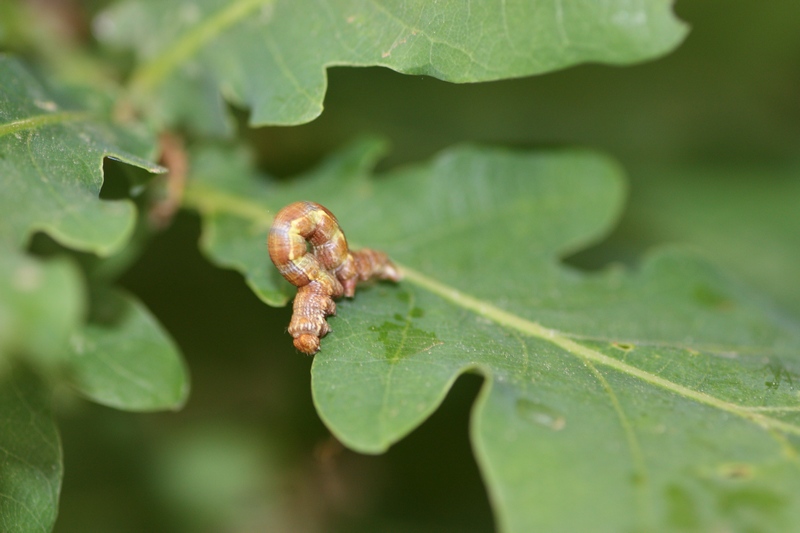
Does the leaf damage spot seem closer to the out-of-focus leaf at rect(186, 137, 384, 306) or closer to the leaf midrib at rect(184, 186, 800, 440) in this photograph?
the leaf midrib at rect(184, 186, 800, 440)

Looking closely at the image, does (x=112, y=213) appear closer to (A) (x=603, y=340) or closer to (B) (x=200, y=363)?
(A) (x=603, y=340)

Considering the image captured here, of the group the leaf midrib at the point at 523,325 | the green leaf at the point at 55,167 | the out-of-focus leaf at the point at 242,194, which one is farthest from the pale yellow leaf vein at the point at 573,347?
the green leaf at the point at 55,167

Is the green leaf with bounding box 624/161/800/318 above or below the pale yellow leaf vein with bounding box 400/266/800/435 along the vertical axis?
below

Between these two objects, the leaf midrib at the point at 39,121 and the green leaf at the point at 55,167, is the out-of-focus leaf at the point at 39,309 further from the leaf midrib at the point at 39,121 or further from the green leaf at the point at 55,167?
the leaf midrib at the point at 39,121

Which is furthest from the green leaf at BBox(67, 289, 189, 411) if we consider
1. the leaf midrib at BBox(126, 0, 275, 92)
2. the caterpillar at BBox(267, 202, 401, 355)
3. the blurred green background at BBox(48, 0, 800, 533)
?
the leaf midrib at BBox(126, 0, 275, 92)

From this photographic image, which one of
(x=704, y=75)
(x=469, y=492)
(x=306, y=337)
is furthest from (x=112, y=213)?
(x=704, y=75)

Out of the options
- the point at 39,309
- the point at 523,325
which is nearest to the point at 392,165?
the point at 523,325

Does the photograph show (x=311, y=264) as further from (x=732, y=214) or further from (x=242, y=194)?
(x=732, y=214)
